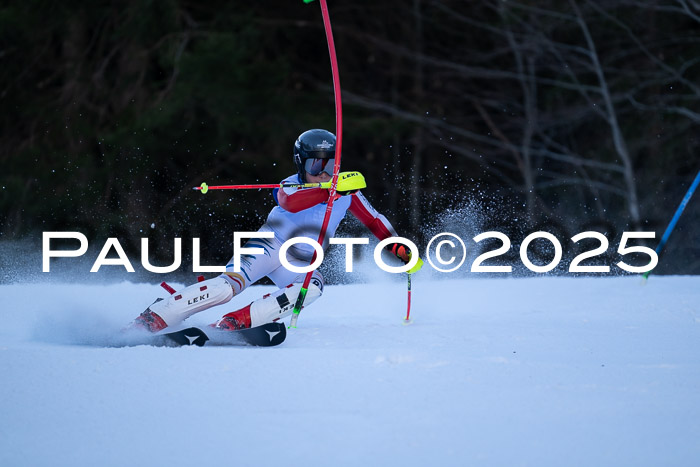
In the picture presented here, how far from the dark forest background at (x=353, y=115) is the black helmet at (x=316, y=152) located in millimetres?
8258

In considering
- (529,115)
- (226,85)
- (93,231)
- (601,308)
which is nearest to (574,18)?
(529,115)

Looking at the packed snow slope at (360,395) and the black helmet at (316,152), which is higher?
the black helmet at (316,152)

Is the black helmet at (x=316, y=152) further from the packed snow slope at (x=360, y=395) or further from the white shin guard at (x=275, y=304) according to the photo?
the packed snow slope at (x=360, y=395)

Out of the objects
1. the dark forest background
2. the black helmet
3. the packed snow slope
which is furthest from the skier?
the dark forest background

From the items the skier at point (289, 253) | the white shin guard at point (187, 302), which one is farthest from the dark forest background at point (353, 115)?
the white shin guard at point (187, 302)

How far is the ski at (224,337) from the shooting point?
15.2ft

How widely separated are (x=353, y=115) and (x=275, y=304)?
1193 cm

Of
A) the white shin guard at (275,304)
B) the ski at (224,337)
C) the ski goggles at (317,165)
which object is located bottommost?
the ski at (224,337)

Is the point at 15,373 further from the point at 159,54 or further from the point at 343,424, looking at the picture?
the point at 159,54

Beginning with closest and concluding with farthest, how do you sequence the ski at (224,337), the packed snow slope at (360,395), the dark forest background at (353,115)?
the packed snow slope at (360,395), the ski at (224,337), the dark forest background at (353,115)

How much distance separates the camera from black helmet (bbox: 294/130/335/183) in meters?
5.07

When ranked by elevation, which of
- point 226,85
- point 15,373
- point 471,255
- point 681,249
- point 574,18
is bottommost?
point 681,249

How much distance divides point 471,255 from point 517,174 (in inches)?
320

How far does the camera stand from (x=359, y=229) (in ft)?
32.8
